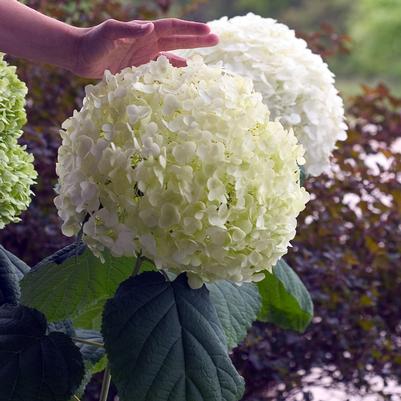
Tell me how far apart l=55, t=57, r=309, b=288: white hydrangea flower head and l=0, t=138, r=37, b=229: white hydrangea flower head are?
0.15m

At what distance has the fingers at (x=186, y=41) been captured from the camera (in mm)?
1183

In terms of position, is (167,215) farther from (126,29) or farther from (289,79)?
(289,79)

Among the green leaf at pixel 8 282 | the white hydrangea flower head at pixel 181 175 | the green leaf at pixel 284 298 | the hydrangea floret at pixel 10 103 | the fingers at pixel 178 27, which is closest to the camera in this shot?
the white hydrangea flower head at pixel 181 175

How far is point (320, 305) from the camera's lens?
2.39m

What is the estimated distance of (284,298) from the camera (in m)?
1.58

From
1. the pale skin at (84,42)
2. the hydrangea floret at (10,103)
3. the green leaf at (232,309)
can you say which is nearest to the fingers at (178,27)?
the pale skin at (84,42)

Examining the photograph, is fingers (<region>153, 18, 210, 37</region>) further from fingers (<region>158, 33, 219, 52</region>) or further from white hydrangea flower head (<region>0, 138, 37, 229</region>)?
white hydrangea flower head (<region>0, 138, 37, 229</region>)

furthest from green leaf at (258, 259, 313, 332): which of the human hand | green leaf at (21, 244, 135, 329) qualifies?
the human hand

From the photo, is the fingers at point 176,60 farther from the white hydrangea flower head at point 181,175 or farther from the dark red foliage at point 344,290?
the dark red foliage at point 344,290

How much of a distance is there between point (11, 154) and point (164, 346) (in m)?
0.35

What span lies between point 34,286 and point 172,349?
250 millimetres

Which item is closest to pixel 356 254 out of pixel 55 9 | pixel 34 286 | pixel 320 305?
Answer: pixel 320 305

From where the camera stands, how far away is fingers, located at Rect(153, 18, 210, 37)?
45.2 inches

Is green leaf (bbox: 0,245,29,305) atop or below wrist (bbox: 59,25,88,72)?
below
